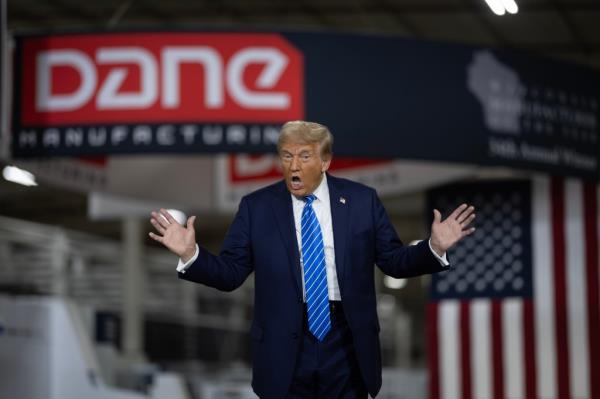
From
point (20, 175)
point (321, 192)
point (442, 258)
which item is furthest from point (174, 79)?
point (442, 258)

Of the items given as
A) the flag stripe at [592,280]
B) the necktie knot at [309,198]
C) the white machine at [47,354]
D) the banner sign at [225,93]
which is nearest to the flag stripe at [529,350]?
the flag stripe at [592,280]

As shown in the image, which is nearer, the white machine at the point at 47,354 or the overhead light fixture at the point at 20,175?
the overhead light fixture at the point at 20,175

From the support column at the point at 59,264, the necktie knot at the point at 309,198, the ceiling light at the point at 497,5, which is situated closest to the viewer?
the necktie knot at the point at 309,198

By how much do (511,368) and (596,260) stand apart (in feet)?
3.88

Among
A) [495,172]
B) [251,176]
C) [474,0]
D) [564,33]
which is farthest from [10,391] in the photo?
[564,33]

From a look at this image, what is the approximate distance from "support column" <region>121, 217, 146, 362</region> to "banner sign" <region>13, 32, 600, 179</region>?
9277 mm

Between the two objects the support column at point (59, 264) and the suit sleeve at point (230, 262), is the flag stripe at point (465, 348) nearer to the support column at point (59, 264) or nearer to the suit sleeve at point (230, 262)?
the support column at point (59, 264)

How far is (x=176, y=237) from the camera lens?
10.1 feet

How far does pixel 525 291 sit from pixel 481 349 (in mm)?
672

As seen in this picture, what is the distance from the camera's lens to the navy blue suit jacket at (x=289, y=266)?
3.06 m

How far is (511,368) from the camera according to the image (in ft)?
32.4

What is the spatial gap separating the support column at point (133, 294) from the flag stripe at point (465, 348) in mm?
7283

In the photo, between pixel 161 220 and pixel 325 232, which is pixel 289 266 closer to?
pixel 325 232

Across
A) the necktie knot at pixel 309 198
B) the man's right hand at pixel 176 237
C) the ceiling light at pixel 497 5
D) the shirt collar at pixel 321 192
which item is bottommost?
the man's right hand at pixel 176 237
